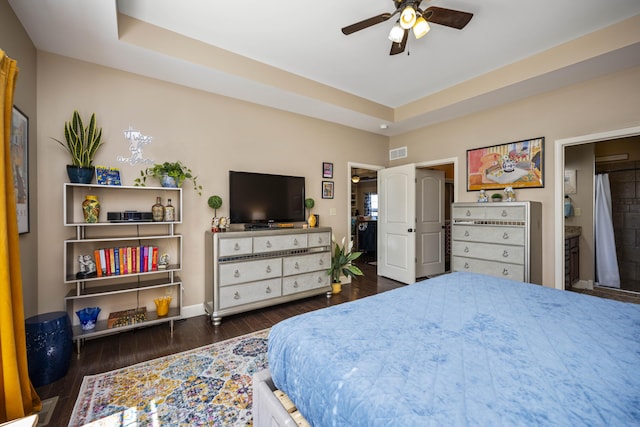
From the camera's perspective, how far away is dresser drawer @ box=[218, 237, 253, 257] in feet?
9.49

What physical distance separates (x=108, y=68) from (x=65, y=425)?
2.99 meters

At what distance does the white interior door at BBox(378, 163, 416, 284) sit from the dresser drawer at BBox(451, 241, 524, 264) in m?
0.73

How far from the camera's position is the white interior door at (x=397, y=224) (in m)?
4.33

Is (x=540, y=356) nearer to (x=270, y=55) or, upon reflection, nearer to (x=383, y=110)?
(x=270, y=55)

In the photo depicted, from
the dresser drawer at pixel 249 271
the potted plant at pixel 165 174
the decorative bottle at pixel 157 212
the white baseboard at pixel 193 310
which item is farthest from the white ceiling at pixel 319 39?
the white baseboard at pixel 193 310

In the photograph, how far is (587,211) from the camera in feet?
13.0

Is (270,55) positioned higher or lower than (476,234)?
higher

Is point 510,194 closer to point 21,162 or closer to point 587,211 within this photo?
point 587,211

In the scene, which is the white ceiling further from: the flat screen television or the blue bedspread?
the blue bedspread

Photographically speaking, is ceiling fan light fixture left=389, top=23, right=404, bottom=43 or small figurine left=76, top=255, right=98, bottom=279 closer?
ceiling fan light fixture left=389, top=23, right=404, bottom=43

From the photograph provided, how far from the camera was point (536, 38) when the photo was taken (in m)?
2.62

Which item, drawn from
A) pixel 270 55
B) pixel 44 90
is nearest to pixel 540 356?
pixel 270 55

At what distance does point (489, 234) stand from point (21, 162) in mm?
4637

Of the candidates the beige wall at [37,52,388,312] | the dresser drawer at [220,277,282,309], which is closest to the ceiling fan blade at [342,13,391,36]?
the beige wall at [37,52,388,312]
